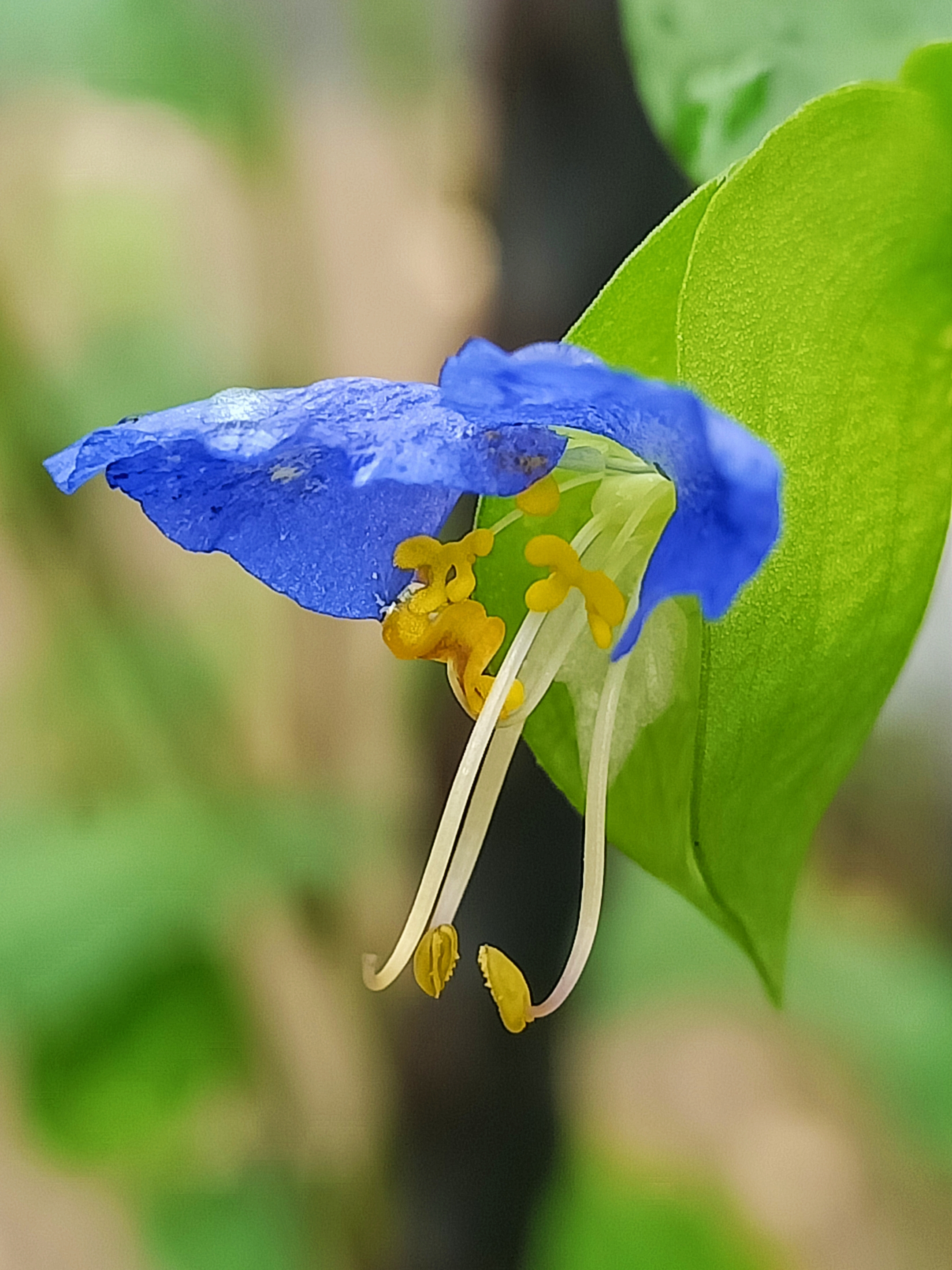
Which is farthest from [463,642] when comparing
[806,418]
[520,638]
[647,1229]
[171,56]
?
[647,1229]

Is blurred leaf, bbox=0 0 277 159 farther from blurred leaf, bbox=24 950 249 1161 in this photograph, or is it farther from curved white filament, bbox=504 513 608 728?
curved white filament, bbox=504 513 608 728

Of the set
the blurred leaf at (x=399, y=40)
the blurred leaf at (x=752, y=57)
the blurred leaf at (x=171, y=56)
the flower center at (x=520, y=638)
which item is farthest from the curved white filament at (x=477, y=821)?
the blurred leaf at (x=399, y=40)

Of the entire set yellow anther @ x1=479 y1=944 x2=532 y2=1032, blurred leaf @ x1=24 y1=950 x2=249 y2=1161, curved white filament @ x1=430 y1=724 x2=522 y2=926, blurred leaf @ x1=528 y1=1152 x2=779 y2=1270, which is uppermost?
curved white filament @ x1=430 y1=724 x2=522 y2=926

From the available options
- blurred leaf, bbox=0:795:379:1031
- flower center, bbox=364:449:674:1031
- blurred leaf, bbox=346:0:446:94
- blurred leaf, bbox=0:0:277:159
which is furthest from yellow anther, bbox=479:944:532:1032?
blurred leaf, bbox=346:0:446:94

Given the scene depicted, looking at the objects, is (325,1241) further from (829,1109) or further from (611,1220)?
(829,1109)

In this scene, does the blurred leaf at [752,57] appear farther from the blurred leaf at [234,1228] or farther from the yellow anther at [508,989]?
the blurred leaf at [234,1228]

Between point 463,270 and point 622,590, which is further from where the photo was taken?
point 463,270

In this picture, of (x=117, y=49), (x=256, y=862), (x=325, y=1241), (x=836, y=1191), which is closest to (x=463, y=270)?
(x=117, y=49)
